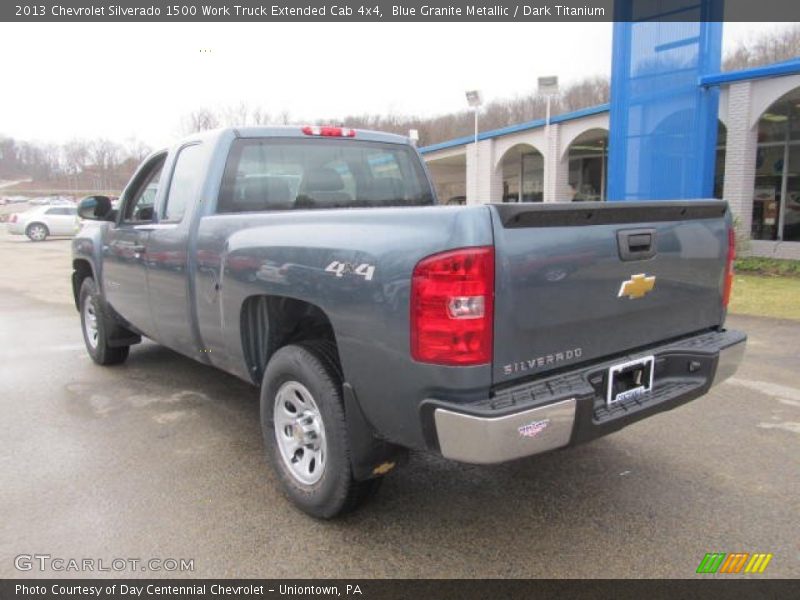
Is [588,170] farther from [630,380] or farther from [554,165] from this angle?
[630,380]

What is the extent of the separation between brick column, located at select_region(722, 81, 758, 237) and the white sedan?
2376 centimetres

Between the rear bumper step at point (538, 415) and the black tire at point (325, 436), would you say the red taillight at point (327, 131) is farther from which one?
the rear bumper step at point (538, 415)

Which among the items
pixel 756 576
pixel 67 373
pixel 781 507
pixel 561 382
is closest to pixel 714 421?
pixel 781 507

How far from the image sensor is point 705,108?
10.7 m

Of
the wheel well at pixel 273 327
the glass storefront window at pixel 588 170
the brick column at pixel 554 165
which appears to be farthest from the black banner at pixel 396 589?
the glass storefront window at pixel 588 170

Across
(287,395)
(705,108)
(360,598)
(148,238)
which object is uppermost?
(705,108)

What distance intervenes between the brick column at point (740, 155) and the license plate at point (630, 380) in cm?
1174

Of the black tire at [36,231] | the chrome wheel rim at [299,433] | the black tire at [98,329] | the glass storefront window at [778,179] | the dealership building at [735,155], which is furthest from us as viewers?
the black tire at [36,231]

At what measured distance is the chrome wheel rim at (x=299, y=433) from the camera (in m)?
3.00

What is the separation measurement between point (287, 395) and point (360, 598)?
1.08 m

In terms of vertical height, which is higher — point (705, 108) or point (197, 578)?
point (705, 108)

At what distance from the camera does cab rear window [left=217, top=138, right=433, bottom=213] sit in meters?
3.88

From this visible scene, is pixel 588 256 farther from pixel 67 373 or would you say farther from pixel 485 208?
pixel 67 373

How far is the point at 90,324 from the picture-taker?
6.09 metres
